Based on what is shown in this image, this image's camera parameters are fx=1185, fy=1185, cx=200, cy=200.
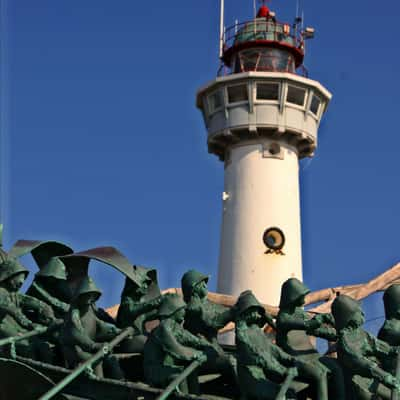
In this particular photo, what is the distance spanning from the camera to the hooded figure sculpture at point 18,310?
59.0 ft

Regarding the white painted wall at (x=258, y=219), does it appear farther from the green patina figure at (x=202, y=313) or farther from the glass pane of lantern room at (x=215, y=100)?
the green patina figure at (x=202, y=313)

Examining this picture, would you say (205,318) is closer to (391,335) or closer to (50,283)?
(391,335)

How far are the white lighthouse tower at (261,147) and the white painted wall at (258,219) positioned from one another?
29 millimetres

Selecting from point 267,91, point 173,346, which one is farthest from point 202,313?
point 267,91

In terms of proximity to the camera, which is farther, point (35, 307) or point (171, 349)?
point (35, 307)

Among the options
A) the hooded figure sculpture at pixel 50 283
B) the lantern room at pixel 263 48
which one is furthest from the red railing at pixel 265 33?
the hooded figure sculpture at pixel 50 283

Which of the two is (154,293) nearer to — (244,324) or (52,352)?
(52,352)

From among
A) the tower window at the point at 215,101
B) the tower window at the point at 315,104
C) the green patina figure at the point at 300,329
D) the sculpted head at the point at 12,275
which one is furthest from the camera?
the tower window at the point at 315,104

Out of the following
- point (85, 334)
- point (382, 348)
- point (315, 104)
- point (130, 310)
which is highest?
point (315, 104)

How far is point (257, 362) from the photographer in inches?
627

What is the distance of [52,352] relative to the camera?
59.4ft

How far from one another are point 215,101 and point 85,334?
1989cm

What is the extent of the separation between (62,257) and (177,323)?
13.1 feet

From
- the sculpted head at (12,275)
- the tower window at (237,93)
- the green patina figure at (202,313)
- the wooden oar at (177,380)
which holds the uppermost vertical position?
the tower window at (237,93)
